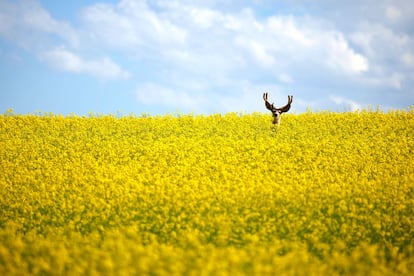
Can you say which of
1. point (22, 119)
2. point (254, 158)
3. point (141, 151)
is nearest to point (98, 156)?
point (141, 151)

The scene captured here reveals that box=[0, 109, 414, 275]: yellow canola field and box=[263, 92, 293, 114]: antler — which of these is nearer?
box=[0, 109, 414, 275]: yellow canola field

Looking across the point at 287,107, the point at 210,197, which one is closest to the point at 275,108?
the point at 287,107

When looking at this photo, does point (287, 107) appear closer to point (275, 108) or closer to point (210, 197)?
point (275, 108)

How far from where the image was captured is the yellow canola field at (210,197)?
365 inches

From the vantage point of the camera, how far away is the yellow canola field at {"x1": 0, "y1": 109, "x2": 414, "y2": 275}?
9.28 meters

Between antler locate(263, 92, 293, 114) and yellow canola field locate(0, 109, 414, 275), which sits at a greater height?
antler locate(263, 92, 293, 114)

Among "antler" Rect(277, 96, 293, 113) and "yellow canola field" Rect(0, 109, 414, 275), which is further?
"antler" Rect(277, 96, 293, 113)

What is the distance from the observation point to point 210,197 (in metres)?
14.0

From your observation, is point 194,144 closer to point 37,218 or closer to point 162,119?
point 162,119

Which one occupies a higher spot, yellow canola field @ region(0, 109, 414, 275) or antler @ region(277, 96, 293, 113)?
antler @ region(277, 96, 293, 113)

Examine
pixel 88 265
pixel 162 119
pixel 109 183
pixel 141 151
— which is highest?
pixel 162 119

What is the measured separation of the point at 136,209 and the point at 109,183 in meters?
2.95

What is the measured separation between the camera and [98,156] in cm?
2019

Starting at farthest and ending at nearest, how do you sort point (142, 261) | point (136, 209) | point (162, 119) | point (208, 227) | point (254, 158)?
point (162, 119) → point (254, 158) → point (136, 209) → point (208, 227) → point (142, 261)
